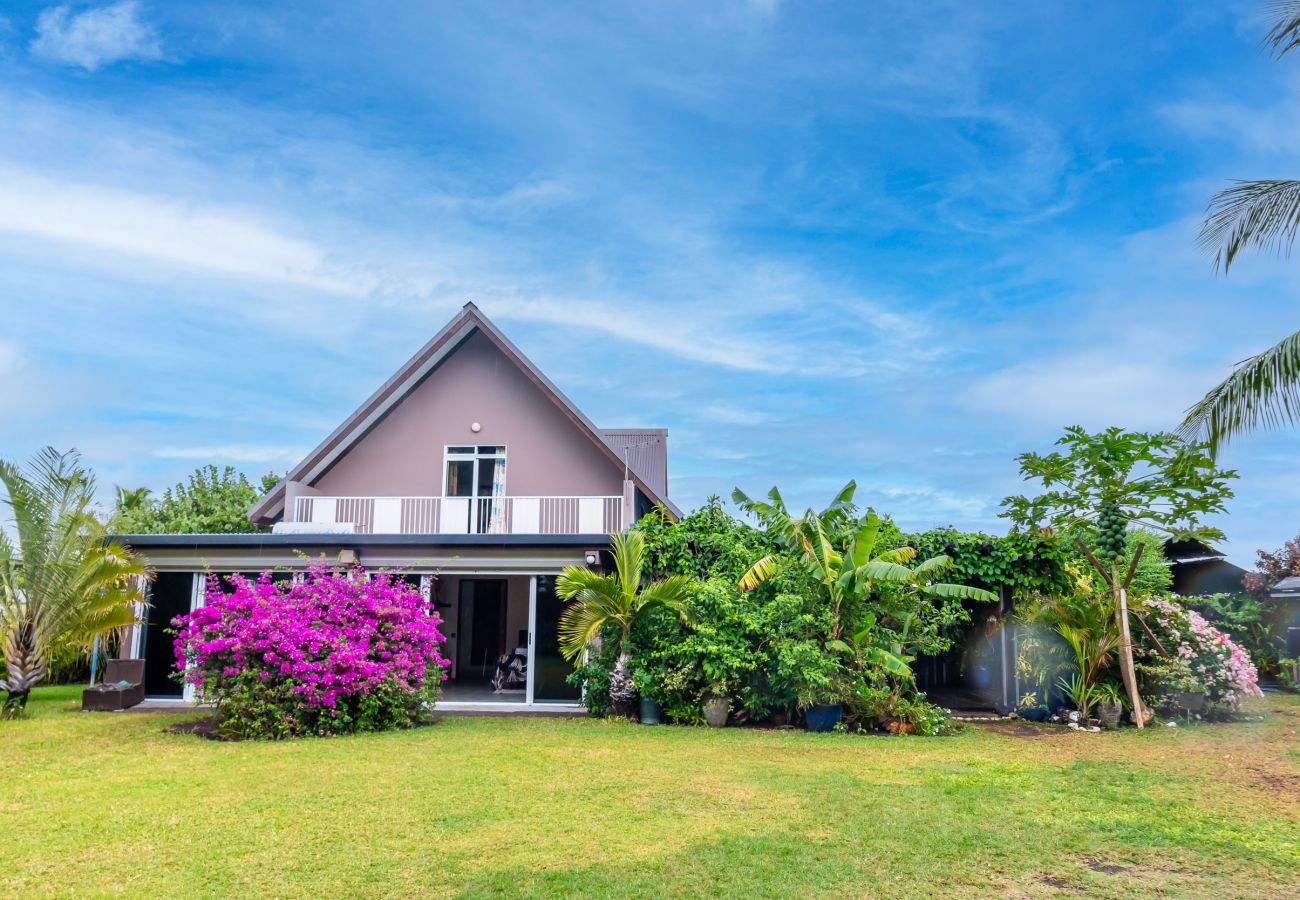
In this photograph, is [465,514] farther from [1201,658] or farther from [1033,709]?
[1201,658]

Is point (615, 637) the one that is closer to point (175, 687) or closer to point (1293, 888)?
point (175, 687)

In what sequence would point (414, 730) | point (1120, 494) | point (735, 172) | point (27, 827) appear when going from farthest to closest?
point (735, 172), point (1120, 494), point (414, 730), point (27, 827)

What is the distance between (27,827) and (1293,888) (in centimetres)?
914

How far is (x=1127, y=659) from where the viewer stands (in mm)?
12883

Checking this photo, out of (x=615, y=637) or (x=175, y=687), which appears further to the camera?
(x=175, y=687)

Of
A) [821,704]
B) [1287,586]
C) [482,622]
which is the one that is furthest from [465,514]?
[1287,586]

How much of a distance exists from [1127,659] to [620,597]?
7.59m

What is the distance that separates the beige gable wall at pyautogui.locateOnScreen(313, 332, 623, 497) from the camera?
59.9 ft

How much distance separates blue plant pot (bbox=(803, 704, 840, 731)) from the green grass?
858 mm

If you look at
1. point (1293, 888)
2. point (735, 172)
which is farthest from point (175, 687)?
point (1293, 888)

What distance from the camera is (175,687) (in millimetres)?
15539

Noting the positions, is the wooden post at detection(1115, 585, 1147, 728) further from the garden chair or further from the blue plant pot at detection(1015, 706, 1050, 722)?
the garden chair

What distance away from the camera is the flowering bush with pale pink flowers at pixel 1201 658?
13164 millimetres

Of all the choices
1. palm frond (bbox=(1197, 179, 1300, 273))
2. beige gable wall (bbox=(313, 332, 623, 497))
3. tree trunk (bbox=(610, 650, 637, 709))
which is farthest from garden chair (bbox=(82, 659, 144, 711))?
palm frond (bbox=(1197, 179, 1300, 273))
